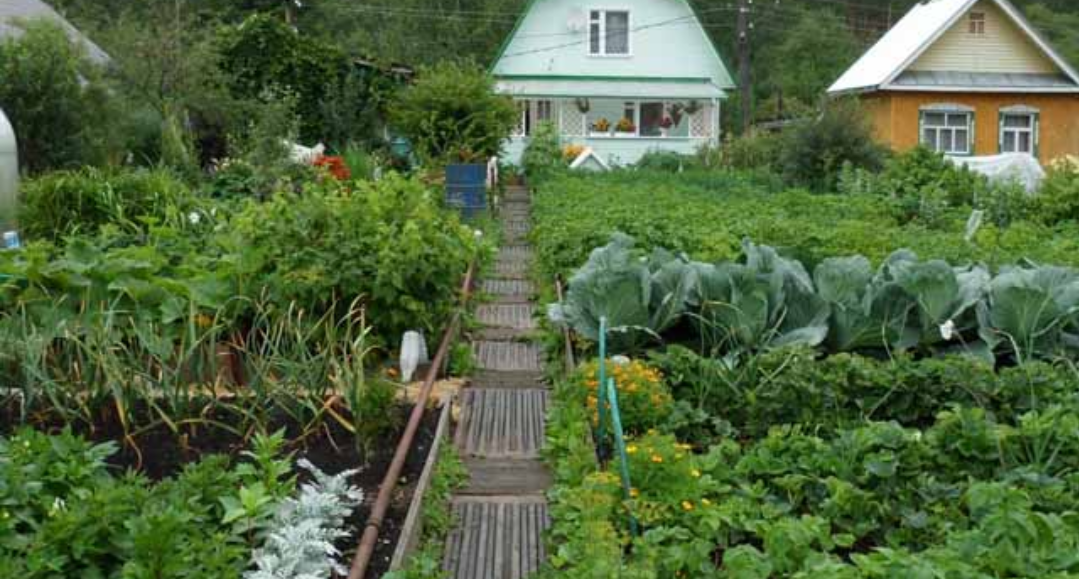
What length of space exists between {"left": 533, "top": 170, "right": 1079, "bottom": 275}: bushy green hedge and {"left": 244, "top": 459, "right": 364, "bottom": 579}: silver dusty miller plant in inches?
150

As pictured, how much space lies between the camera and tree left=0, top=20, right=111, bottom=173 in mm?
14422

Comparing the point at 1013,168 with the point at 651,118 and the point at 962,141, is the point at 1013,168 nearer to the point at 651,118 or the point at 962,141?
the point at 962,141

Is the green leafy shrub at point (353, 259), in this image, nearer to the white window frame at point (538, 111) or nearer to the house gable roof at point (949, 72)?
the house gable roof at point (949, 72)

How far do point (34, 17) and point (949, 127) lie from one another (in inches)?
799

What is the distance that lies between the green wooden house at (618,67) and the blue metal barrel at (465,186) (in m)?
14.9

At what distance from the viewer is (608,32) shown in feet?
103

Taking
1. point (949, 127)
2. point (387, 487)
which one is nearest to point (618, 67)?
point (949, 127)

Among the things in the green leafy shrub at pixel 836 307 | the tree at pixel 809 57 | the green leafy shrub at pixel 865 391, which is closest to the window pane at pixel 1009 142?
the tree at pixel 809 57

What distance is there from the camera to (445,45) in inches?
1842

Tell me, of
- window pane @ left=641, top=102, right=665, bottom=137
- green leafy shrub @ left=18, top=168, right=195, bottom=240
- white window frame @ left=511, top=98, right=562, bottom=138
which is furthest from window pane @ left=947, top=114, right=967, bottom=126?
green leafy shrub @ left=18, top=168, right=195, bottom=240

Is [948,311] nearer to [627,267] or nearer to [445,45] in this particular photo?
[627,267]

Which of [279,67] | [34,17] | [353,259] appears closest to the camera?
[353,259]

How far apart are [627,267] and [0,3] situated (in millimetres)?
20045

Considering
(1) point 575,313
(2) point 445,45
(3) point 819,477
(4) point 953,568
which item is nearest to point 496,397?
(1) point 575,313
